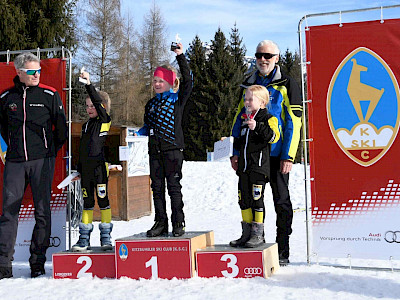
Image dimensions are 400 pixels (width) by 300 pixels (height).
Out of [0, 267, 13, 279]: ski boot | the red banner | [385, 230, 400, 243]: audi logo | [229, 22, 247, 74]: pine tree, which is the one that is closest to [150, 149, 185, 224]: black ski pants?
the red banner

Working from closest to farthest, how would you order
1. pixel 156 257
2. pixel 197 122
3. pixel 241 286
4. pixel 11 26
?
pixel 241 286 → pixel 156 257 → pixel 11 26 → pixel 197 122

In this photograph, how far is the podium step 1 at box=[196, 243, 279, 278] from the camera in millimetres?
4340

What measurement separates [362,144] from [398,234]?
0.91 metres

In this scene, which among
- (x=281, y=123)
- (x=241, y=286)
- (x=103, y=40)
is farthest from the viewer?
(x=103, y=40)

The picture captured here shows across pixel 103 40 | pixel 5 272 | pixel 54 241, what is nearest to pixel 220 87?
pixel 103 40

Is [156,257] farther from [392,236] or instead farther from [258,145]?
[392,236]

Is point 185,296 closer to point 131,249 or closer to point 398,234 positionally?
point 131,249

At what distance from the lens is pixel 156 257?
4484mm

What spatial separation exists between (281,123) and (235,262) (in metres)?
1.43

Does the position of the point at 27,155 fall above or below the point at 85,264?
above

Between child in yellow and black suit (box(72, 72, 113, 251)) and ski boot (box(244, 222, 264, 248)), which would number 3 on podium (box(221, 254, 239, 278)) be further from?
child in yellow and black suit (box(72, 72, 113, 251))

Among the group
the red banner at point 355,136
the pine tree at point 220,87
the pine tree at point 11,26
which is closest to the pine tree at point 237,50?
the pine tree at point 220,87

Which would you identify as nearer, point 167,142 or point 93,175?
point 167,142

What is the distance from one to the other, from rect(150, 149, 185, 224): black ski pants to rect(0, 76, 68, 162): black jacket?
1118 mm
